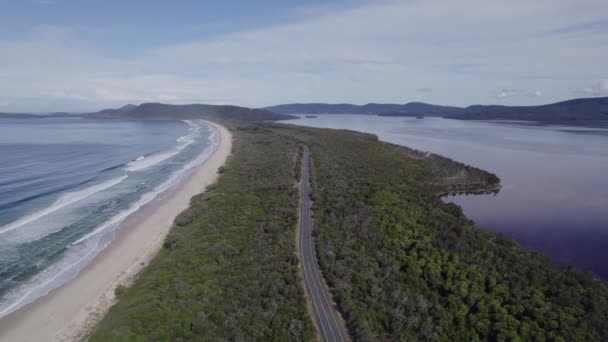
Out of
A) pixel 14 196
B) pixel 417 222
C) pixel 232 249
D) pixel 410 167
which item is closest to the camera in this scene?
pixel 232 249

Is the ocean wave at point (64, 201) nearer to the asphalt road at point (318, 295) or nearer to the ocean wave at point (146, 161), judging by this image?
the ocean wave at point (146, 161)

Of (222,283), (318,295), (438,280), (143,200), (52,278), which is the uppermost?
(143,200)

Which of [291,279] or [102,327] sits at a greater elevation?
[291,279]

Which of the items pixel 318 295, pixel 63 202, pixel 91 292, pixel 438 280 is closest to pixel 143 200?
pixel 63 202

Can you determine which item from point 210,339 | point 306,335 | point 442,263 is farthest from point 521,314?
point 210,339

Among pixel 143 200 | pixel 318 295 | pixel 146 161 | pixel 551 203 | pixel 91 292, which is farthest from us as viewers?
pixel 146 161

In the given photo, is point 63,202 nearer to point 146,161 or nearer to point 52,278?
point 52,278

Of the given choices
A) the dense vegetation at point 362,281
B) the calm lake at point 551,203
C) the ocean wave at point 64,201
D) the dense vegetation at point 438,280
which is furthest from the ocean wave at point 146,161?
the calm lake at point 551,203

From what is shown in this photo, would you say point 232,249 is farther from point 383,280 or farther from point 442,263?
point 442,263
